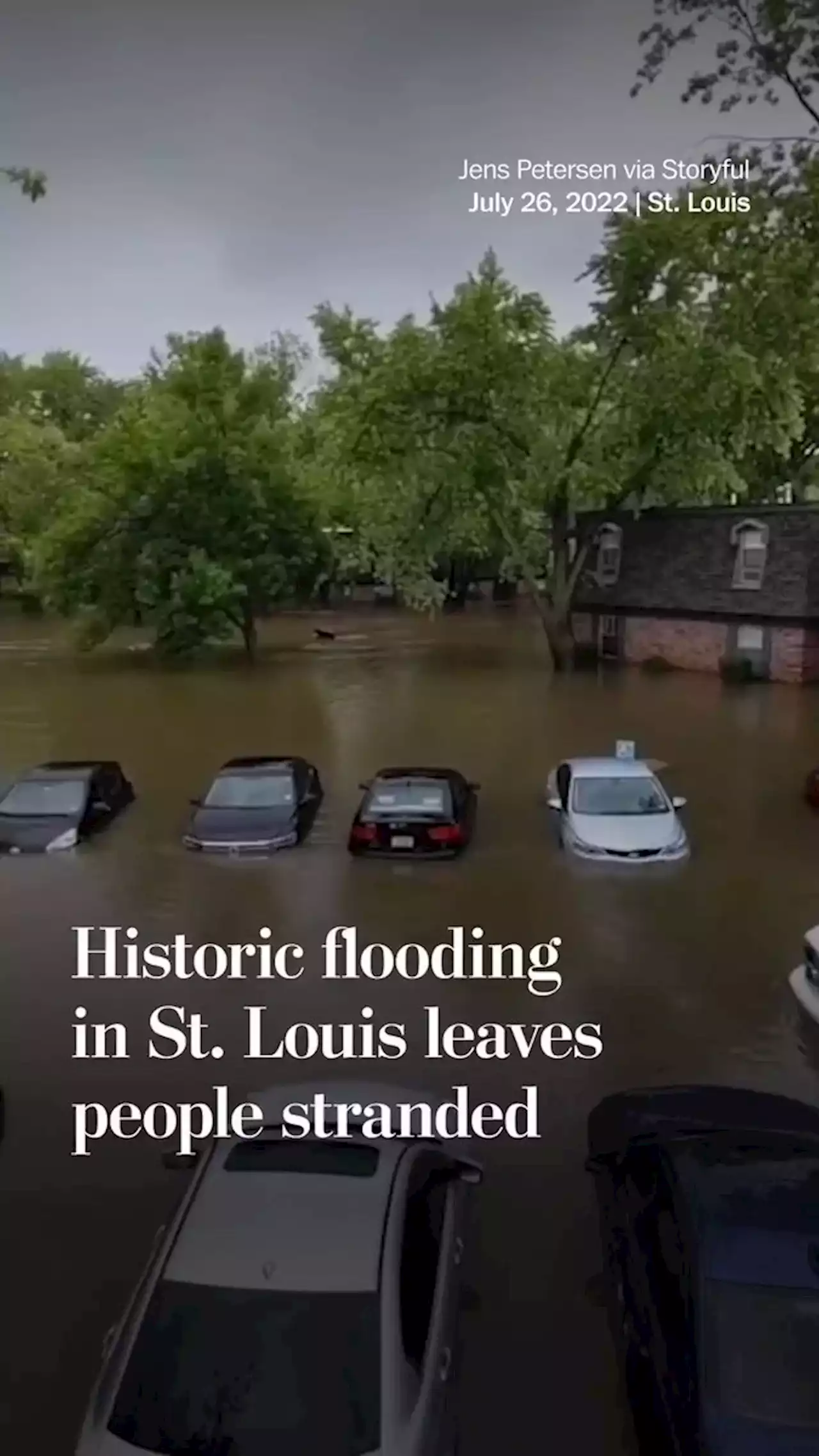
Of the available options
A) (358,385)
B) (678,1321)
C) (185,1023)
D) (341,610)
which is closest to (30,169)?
(358,385)

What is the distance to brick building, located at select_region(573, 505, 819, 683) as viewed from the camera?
5.54m

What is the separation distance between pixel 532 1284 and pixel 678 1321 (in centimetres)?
56

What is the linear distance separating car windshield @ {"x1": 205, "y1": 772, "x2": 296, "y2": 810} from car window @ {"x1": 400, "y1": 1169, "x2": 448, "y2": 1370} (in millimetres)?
2123

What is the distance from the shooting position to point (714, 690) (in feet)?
18.1

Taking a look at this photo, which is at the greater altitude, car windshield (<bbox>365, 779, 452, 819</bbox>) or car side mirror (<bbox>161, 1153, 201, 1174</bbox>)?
car windshield (<bbox>365, 779, 452, 819</bbox>)

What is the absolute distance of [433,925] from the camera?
412 cm

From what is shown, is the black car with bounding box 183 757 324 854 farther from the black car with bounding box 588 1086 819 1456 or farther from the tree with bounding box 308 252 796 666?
the black car with bounding box 588 1086 819 1456

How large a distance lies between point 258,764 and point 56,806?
87 centimetres

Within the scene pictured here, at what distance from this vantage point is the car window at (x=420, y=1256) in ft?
7.84

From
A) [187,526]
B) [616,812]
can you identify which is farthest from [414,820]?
[187,526]

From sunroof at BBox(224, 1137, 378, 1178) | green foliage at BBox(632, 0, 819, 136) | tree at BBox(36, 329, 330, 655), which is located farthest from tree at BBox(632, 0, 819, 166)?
sunroof at BBox(224, 1137, 378, 1178)

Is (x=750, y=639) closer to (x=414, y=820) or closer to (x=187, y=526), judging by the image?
(x=414, y=820)

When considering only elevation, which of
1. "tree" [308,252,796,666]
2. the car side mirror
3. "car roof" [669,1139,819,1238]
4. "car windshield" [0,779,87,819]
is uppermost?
"tree" [308,252,796,666]

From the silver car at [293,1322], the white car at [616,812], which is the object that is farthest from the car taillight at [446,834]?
the silver car at [293,1322]
